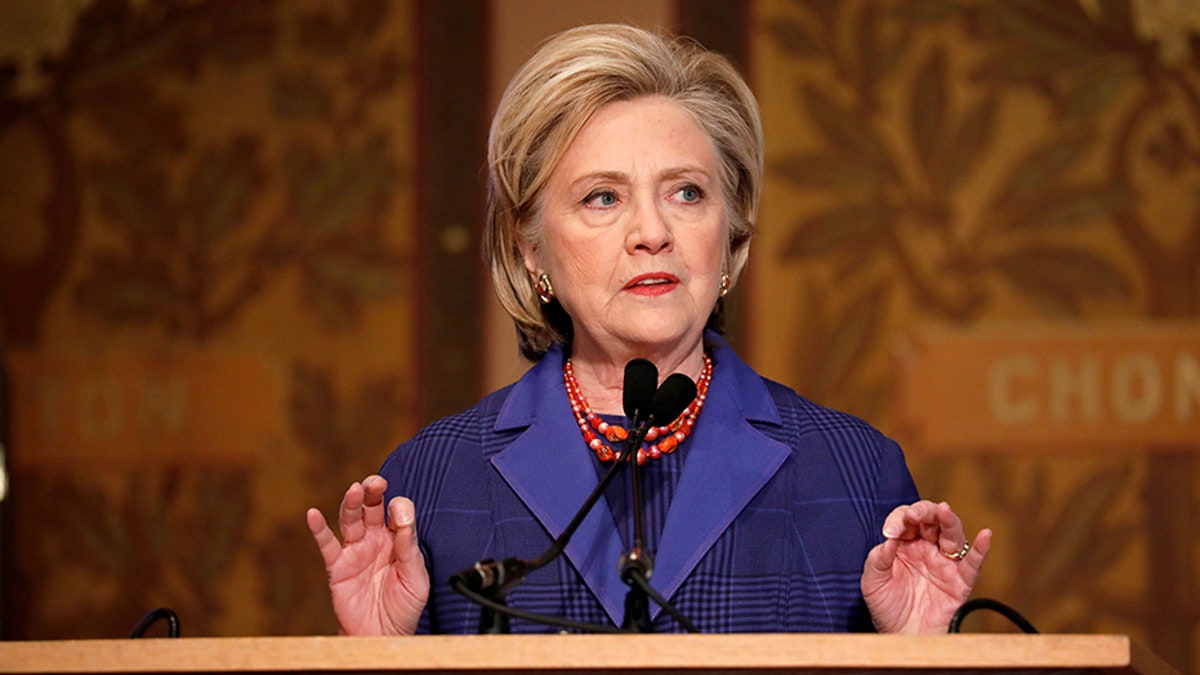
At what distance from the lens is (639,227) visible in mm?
2139

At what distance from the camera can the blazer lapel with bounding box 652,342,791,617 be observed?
2.01 meters

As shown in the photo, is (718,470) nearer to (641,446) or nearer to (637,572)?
(641,446)

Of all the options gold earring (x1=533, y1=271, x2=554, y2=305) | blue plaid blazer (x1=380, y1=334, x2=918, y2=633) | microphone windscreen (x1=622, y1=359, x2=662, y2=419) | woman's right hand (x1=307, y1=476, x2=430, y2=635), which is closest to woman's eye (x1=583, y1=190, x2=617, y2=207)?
gold earring (x1=533, y1=271, x2=554, y2=305)

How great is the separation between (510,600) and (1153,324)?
2493mm

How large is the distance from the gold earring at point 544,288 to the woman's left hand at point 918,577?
0.70 metres

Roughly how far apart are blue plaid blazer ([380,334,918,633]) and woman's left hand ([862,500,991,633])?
0.14m

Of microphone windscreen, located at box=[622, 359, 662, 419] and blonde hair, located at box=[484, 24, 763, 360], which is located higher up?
blonde hair, located at box=[484, 24, 763, 360]

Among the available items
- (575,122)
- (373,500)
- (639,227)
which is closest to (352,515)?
(373,500)

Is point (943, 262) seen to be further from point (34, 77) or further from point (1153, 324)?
point (34, 77)

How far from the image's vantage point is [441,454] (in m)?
2.22

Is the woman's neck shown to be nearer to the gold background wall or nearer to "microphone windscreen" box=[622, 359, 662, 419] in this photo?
"microphone windscreen" box=[622, 359, 662, 419]

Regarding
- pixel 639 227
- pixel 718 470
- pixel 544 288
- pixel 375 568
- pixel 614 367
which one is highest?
pixel 639 227

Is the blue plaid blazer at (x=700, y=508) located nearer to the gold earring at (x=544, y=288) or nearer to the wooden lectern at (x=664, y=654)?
the gold earring at (x=544, y=288)

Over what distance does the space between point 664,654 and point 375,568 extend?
77cm
